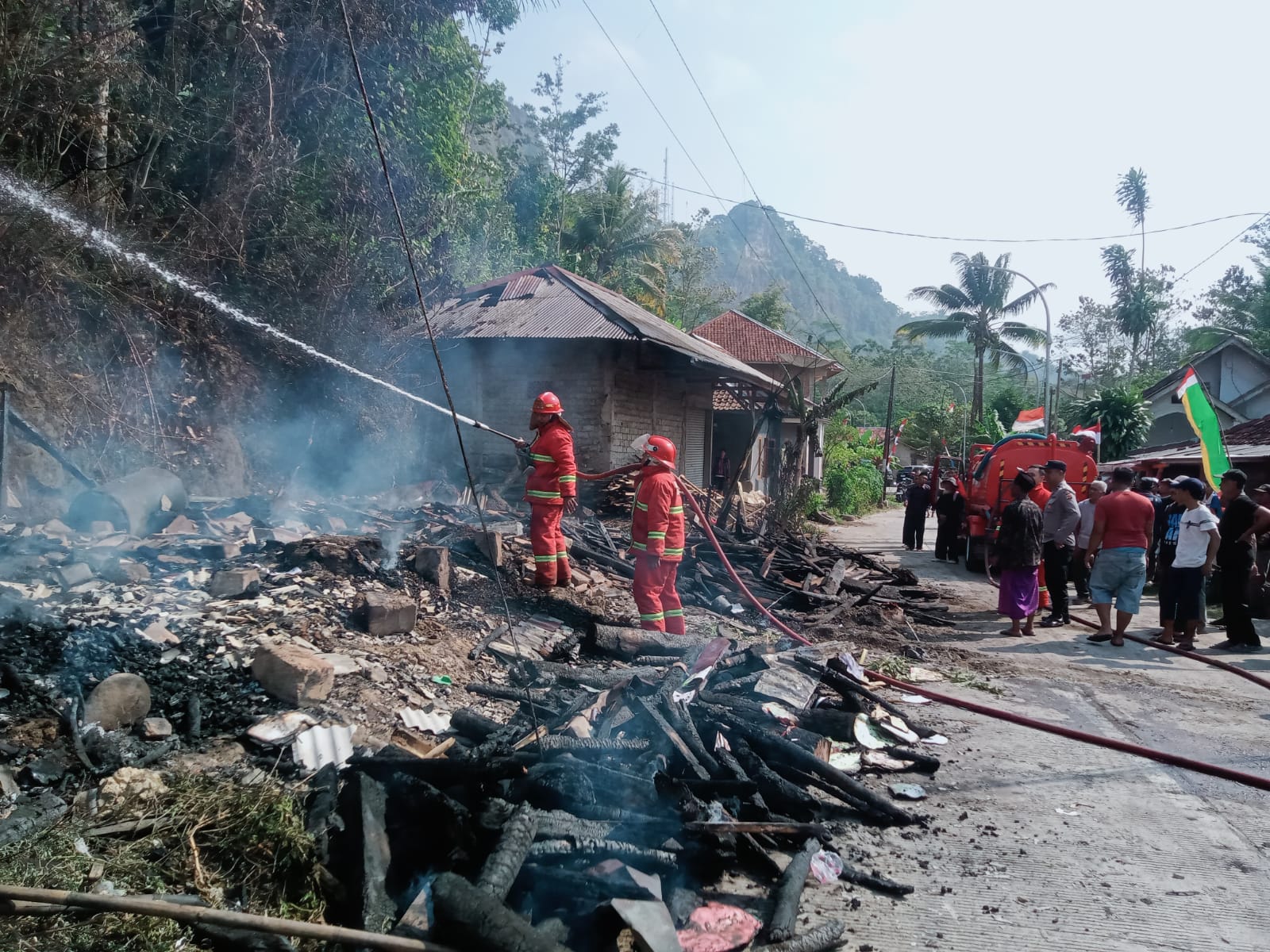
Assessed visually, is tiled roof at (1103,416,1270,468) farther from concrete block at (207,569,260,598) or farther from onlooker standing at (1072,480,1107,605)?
concrete block at (207,569,260,598)

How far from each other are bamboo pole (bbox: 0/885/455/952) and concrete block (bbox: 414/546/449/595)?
4619 millimetres

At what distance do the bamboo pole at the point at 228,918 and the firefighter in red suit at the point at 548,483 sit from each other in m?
5.19

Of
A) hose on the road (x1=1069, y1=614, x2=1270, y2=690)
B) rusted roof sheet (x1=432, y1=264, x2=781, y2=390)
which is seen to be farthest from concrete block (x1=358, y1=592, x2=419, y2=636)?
rusted roof sheet (x1=432, y1=264, x2=781, y2=390)

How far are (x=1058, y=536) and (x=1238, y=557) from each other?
→ 178 centimetres

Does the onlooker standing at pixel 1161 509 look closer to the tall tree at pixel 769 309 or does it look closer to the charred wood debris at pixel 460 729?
the charred wood debris at pixel 460 729

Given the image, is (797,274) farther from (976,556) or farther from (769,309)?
(976,556)

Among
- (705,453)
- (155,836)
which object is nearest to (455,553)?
(155,836)

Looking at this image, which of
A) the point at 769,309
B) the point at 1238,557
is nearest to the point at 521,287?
the point at 1238,557

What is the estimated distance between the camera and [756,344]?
3139 cm

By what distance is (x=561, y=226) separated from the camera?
111ft

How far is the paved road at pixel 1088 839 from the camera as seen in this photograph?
3.23 m

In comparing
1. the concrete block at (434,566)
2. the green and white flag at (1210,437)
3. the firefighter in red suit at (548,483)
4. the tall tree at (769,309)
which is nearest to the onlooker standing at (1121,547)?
the green and white flag at (1210,437)

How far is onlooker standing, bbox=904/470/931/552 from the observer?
698 inches

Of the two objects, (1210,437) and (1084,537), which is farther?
(1084,537)
